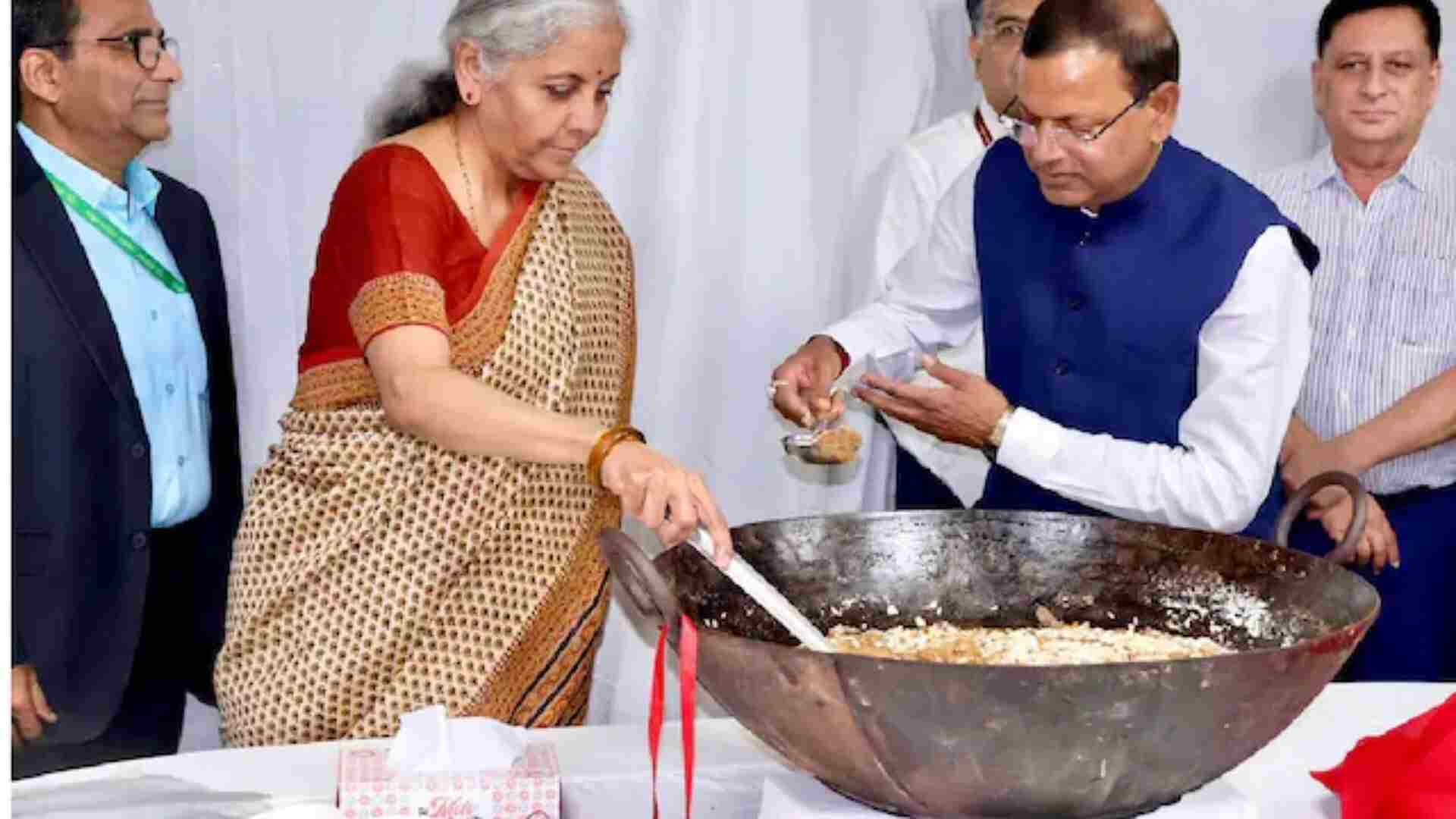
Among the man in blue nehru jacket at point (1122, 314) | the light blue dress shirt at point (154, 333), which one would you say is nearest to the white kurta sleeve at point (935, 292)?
the man in blue nehru jacket at point (1122, 314)

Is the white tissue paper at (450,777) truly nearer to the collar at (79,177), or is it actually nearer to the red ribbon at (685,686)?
the red ribbon at (685,686)

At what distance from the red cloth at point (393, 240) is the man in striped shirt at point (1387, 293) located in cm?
146

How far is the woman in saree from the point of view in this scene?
91.0 inches

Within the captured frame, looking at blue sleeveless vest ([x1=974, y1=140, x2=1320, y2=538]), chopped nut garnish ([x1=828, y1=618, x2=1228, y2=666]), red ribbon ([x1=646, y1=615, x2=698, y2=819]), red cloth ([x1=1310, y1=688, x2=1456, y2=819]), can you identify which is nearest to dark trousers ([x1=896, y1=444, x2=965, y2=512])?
blue sleeveless vest ([x1=974, y1=140, x2=1320, y2=538])

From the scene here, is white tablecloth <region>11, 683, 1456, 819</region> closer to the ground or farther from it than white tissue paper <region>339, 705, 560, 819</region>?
closer to the ground

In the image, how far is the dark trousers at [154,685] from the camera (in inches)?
107

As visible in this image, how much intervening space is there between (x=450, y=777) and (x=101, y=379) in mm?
1300

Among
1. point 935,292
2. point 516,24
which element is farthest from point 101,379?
point 935,292

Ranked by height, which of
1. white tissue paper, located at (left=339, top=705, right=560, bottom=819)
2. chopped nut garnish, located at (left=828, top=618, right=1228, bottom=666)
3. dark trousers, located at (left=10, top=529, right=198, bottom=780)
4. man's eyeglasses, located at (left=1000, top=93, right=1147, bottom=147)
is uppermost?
man's eyeglasses, located at (left=1000, top=93, right=1147, bottom=147)

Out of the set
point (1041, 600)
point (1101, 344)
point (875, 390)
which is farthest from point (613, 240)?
point (1041, 600)

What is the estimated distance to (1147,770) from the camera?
132 cm

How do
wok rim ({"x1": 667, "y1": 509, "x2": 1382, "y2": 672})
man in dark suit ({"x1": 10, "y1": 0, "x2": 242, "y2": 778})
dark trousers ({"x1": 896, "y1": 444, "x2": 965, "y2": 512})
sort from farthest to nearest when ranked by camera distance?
dark trousers ({"x1": 896, "y1": 444, "x2": 965, "y2": 512}), man in dark suit ({"x1": 10, "y1": 0, "x2": 242, "y2": 778}), wok rim ({"x1": 667, "y1": 509, "x2": 1382, "y2": 672})

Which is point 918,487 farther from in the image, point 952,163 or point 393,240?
point 393,240

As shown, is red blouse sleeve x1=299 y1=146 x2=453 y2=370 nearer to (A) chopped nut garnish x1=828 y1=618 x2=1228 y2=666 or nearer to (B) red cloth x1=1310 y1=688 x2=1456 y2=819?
(A) chopped nut garnish x1=828 y1=618 x2=1228 y2=666
